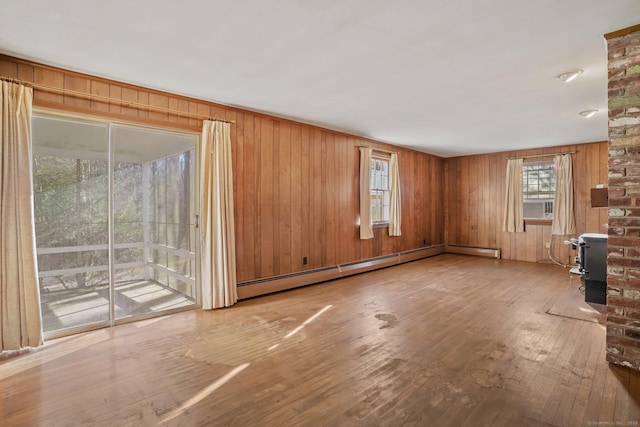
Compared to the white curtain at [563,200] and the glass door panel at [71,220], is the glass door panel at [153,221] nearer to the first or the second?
the glass door panel at [71,220]

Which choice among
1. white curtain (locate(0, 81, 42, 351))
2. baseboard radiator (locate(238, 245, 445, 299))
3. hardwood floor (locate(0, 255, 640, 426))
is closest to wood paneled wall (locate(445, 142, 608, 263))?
baseboard radiator (locate(238, 245, 445, 299))

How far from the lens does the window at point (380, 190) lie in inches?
259

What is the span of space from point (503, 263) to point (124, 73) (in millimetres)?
7402

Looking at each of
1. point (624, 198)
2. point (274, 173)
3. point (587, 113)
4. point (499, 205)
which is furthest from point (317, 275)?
point (499, 205)

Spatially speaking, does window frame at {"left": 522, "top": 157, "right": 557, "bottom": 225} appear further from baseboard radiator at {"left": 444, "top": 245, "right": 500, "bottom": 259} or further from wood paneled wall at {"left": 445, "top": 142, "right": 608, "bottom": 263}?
baseboard radiator at {"left": 444, "top": 245, "right": 500, "bottom": 259}

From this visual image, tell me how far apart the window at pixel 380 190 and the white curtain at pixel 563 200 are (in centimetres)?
345

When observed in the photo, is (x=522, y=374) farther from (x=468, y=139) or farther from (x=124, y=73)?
(x=468, y=139)

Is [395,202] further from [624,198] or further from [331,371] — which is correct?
[331,371]

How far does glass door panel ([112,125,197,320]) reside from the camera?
382 cm

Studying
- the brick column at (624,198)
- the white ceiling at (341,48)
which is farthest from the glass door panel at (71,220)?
the brick column at (624,198)

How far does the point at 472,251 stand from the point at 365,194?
3788 mm

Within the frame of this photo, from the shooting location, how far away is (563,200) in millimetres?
6699

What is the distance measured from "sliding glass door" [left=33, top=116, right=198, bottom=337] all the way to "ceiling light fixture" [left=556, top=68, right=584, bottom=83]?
4.01 meters

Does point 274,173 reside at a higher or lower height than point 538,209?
higher
